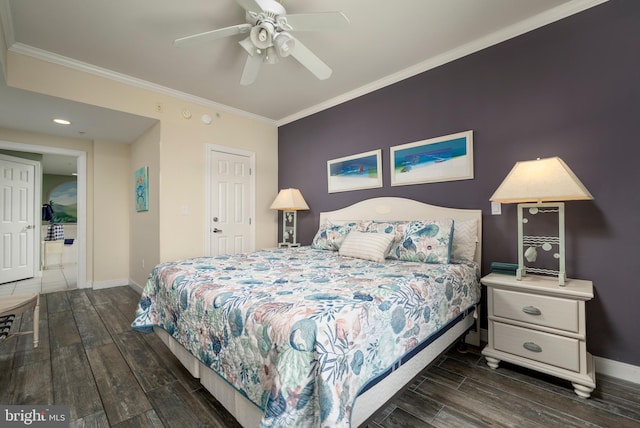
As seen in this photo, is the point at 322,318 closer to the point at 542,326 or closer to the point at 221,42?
the point at 542,326

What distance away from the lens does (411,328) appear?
1.49 meters

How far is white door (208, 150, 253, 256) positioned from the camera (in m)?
3.90

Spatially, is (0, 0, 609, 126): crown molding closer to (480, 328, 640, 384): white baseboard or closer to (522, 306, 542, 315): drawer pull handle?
(522, 306, 542, 315): drawer pull handle

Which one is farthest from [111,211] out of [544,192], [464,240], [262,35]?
[544,192]

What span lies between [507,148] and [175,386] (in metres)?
3.14

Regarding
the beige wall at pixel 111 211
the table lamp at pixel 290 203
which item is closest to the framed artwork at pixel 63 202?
the beige wall at pixel 111 211

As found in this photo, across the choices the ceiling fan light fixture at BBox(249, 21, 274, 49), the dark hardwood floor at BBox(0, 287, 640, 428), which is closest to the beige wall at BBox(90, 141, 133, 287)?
the dark hardwood floor at BBox(0, 287, 640, 428)

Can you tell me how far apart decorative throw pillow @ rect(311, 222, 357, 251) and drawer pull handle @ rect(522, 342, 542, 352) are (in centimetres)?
177

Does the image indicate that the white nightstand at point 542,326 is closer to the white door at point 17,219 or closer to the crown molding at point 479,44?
the crown molding at point 479,44

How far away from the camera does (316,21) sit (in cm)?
184

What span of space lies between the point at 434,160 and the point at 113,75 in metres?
3.62

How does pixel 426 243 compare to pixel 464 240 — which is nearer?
pixel 426 243

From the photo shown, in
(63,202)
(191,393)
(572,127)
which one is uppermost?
(572,127)

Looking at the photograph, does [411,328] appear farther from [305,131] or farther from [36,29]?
[36,29]
